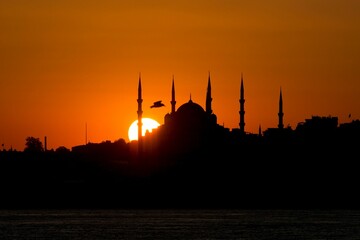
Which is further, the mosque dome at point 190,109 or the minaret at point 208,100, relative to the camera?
the mosque dome at point 190,109

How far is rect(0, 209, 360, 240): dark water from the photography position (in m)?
115

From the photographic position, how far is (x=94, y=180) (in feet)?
580

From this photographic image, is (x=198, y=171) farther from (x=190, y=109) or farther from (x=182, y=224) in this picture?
(x=182, y=224)

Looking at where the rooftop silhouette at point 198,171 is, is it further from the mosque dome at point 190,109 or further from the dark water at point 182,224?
the dark water at point 182,224

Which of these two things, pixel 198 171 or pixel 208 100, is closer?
pixel 198 171

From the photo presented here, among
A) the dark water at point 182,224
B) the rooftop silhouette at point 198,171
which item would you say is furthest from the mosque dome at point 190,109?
the dark water at point 182,224

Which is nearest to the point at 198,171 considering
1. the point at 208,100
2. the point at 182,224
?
the point at 208,100

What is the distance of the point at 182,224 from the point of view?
128 m

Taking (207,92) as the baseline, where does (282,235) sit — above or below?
below

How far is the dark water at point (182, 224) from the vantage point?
115 m

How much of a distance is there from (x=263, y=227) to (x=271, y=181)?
148 ft

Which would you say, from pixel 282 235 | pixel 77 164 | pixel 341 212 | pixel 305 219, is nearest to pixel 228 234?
pixel 282 235

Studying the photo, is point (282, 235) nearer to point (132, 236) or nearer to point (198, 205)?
point (132, 236)

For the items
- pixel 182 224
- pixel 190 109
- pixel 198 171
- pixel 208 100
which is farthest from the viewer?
pixel 190 109
